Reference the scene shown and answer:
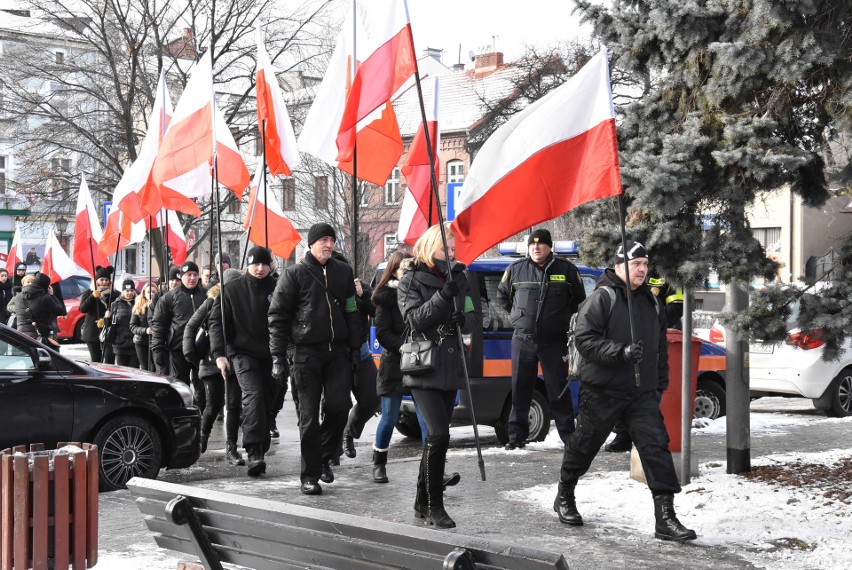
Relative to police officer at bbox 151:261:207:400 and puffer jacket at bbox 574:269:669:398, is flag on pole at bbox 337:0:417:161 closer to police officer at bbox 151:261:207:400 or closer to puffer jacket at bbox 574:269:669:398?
puffer jacket at bbox 574:269:669:398

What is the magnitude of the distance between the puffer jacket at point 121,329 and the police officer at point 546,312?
7.77 metres

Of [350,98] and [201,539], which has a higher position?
[350,98]

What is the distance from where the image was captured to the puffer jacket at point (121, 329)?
1652 cm

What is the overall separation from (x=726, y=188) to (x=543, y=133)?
1.41 metres

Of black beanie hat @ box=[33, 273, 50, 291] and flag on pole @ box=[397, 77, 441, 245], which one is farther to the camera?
black beanie hat @ box=[33, 273, 50, 291]

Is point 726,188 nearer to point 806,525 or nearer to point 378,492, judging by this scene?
point 806,525

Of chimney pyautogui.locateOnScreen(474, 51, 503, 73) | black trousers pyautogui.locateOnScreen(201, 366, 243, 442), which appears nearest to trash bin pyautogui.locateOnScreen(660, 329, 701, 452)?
black trousers pyautogui.locateOnScreen(201, 366, 243, 442)

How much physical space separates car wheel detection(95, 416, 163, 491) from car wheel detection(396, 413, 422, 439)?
3.57 m

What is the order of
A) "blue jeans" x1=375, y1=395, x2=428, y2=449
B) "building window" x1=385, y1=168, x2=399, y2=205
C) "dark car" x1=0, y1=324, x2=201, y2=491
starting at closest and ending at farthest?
"dark car" x1=0, y1=324, x2=201, y2=491 < "blue jeans" x1=375, y1=395, x2=428, y2=449 < "building window" x1=385, y1=168, x2=399, y2=205

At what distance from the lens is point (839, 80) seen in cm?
749

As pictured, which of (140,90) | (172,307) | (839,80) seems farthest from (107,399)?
(140,90)

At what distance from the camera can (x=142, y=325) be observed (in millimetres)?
15148

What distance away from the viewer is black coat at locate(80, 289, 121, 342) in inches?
690

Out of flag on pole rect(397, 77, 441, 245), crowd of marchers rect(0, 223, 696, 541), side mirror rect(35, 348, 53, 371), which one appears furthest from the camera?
flag on pole rect(397, 77, 441, 245)
